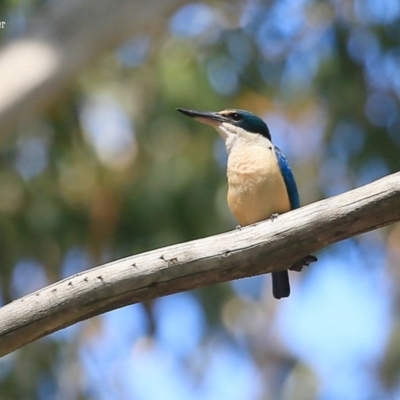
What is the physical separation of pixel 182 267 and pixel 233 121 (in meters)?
2.02

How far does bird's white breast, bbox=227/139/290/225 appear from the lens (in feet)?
14.7

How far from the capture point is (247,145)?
4965mm

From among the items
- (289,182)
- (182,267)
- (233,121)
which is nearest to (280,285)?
→ (289,182)

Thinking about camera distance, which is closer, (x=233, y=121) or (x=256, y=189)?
(x=256, y=189)

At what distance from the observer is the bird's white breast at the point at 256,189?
14.7 feet

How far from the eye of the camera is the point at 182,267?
134 inches

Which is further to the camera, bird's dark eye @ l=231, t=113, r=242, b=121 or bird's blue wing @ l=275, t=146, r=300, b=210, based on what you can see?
bird's dark eye @ l=231, t=113, r=242, b=121

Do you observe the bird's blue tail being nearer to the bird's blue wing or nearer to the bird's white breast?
the bird's white breast

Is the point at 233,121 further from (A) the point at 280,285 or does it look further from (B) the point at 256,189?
(A) the point at 280,285

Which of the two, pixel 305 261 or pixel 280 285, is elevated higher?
pixel 305 261

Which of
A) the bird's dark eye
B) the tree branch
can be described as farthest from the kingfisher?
the tree branch

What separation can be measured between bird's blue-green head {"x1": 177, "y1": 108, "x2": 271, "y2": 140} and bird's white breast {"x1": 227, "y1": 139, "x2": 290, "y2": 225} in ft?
1.65

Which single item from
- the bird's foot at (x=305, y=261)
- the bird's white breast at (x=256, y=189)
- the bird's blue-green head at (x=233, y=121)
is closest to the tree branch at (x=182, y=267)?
the bird's foot at (x=305, y=261)

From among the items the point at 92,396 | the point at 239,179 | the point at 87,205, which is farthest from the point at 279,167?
the point at 92,396
